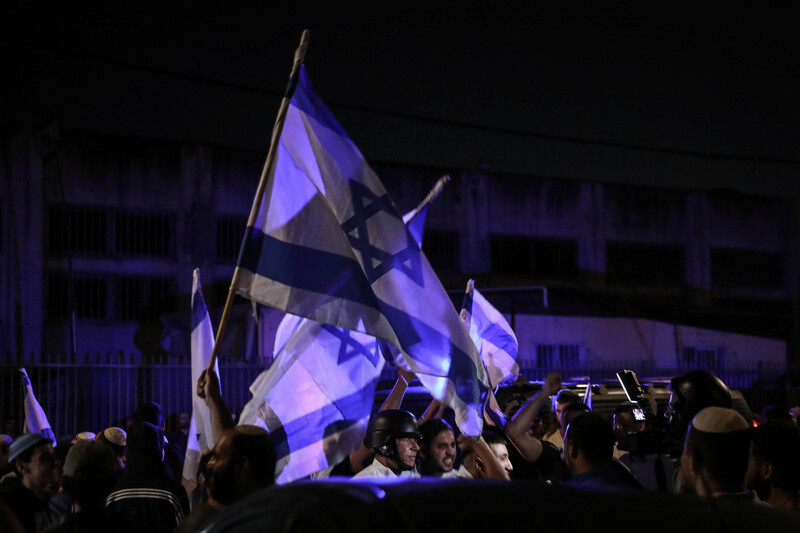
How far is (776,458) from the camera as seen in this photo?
4.74 m

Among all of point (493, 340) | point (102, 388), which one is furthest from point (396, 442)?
point (102, 388)

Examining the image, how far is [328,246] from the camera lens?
6.57 meters

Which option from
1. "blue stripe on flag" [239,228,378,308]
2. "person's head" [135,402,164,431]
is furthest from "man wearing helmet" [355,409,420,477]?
"person's head" [135,402,164,431]

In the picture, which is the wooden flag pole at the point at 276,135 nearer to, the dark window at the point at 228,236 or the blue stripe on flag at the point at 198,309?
the blue stripe on flag at the point at 198,309

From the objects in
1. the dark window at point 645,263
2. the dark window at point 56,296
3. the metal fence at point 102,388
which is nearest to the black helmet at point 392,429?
the metal fence at point 102,388

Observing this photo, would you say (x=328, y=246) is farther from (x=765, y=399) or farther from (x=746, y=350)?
(x=746, y=350)

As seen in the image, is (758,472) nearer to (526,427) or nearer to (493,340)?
(526,427)

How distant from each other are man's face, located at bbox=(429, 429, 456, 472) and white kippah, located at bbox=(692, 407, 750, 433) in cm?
274

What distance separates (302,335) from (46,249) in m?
19.0

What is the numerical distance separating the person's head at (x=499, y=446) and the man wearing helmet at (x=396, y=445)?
58cm

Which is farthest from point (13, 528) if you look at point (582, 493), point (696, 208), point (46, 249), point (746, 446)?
point (696, 208)

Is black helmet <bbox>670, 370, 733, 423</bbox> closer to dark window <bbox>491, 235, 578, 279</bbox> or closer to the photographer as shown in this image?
the photographer

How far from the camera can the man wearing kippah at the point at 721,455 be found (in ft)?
13.6

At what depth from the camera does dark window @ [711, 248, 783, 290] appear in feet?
109
